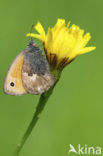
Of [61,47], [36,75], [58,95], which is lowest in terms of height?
[58,95]

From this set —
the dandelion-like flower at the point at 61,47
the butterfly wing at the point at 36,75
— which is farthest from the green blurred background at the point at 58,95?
the dandelion-like flower at the point at 61,47

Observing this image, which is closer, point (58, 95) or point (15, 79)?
point (15, 79)

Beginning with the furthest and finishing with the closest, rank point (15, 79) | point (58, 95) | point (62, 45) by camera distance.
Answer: point (58, 95) → point (15, 79) → point (62, 45)

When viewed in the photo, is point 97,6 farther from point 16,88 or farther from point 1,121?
point 16,88

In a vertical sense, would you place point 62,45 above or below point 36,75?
above

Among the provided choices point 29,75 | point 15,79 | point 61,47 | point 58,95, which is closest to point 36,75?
point 29,75

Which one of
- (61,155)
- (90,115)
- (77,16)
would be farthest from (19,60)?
(77,16)

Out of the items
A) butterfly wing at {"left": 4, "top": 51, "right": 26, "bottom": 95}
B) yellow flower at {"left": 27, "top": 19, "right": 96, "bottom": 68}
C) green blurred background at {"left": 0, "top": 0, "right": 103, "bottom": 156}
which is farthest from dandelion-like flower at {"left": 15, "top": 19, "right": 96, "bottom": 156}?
green blurred background at {"left": 0, "top": 0, "right": 103, "bottom": 156}

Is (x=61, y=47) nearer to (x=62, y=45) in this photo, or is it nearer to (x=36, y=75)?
(x=62, y=45)
